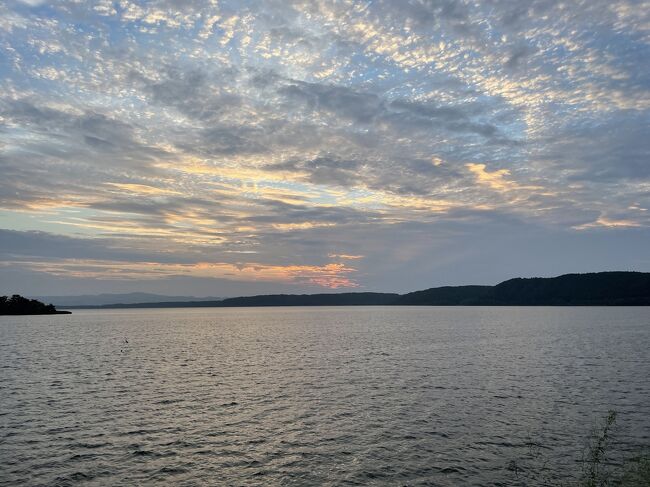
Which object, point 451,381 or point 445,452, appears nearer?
point 445,452

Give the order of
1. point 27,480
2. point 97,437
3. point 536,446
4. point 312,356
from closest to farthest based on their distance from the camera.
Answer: point 27,480, point 536,446, point 97,437, point 312,356

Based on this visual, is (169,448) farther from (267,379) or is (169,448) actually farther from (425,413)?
(267,379)

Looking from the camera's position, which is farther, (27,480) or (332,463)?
(332,463)

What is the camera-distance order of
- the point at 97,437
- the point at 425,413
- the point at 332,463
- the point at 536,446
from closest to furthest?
the point at 332,463 → the point at 536,446 → the point at 97,437 → the point at 425,413

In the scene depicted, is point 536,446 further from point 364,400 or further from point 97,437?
point 97,437

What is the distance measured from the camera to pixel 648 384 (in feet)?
199

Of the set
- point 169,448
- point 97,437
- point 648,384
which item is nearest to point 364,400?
point 169,448

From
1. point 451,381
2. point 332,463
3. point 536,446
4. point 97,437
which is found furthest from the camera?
point 451,381

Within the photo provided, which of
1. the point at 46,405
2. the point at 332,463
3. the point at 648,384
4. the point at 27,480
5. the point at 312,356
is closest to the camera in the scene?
the point at 27,480

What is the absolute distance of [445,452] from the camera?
116 feet

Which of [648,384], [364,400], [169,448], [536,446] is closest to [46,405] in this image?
[169,448]

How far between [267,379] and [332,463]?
118 feet

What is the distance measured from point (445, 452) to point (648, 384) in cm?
4183

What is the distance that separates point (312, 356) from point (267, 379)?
2856cm
